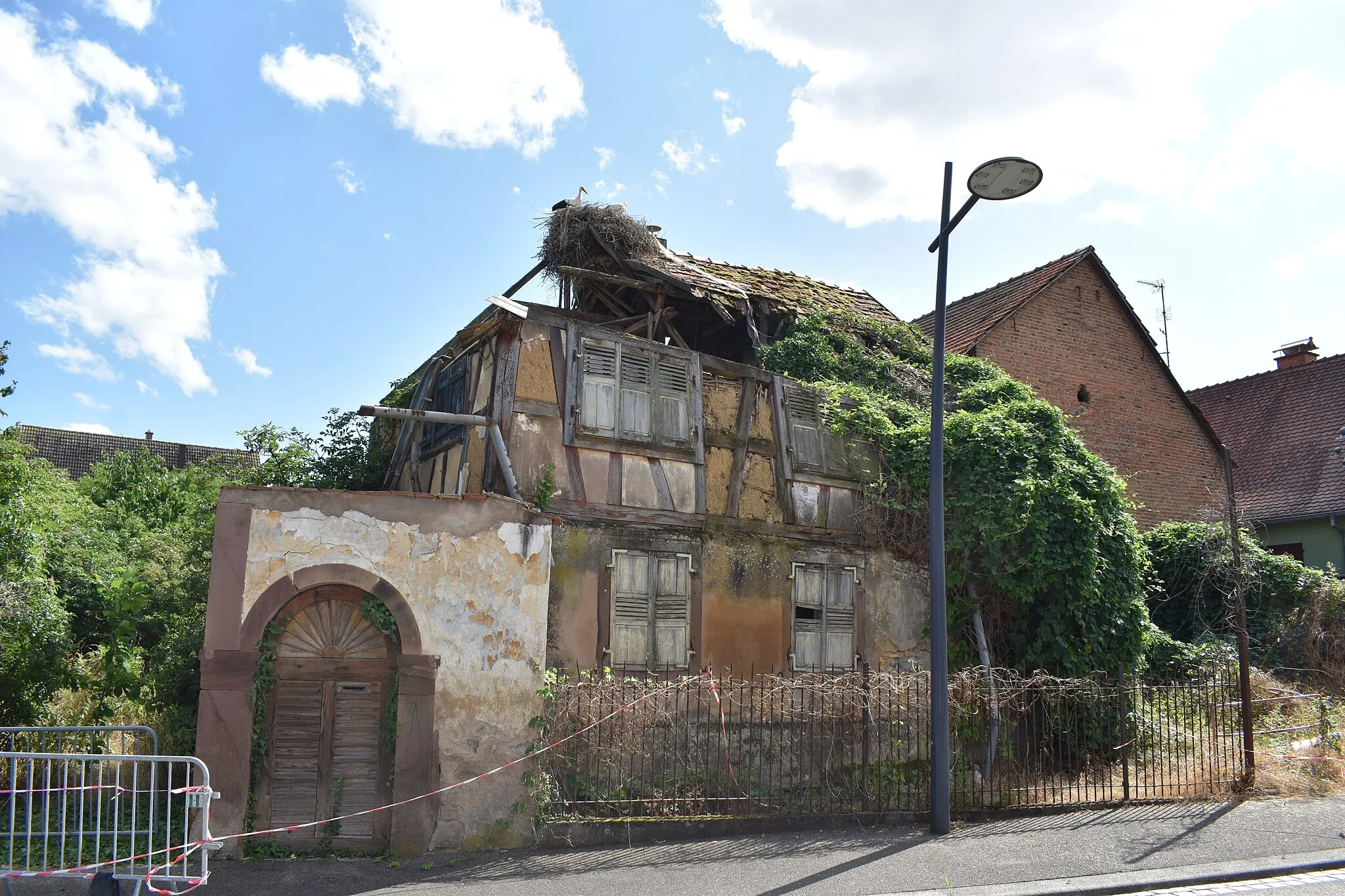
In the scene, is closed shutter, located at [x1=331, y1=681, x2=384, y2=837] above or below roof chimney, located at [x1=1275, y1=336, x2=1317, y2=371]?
below

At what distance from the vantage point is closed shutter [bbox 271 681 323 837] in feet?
28.9

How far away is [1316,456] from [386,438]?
21.8 meters

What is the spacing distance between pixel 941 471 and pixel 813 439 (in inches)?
144

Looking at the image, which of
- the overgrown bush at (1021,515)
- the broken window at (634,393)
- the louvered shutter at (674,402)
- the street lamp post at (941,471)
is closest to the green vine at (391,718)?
the broken window at (634,393)

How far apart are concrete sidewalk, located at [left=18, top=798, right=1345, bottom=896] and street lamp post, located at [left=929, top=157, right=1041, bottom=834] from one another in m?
0.62

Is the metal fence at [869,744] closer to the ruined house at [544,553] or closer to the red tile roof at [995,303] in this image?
the ruined house at [544,553]

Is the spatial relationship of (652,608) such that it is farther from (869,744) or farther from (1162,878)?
(1162,878)

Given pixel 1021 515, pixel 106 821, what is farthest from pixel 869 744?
pixel 106 821

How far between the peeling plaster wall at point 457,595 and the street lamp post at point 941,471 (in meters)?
4.05

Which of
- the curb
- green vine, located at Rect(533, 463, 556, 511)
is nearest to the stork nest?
green vine, located at Rect(533, 463, 556, 511)

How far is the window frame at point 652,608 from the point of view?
11.1 metres

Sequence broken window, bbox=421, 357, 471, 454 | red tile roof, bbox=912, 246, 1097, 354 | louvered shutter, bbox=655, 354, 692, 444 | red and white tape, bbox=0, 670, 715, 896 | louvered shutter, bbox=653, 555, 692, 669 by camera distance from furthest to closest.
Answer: red tile roof, bbox=912, 246, 1097, 354 < broken window, bbox=421, 357, 471, 454 < louvered shutter, bbox=655, 354, 692, 444 < louvered shutter, bbox=653, 555, 692, 669 < red and white tape, bbox=0, 670, 715, 896

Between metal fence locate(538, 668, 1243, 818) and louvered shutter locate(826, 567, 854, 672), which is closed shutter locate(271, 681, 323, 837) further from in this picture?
louvered shutter locate(826, 567, 854, 672)

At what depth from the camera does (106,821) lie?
32.2 ft
